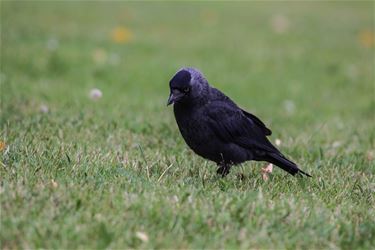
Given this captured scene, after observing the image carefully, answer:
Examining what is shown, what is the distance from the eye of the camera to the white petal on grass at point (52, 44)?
1115 centimetres

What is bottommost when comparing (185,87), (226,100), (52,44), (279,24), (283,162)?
(52,44)

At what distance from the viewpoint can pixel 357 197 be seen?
481 centimetres

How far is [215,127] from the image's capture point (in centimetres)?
513

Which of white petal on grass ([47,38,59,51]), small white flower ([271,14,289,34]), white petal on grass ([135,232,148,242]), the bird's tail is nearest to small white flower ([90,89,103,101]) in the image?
the bird's tail

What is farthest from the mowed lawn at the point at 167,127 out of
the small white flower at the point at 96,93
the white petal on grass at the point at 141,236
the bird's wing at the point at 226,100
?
the bird's wing at the point at 226,100

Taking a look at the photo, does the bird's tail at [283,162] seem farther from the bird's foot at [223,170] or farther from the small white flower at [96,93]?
the small white flower at [96,93]

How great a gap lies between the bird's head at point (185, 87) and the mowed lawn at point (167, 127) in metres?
0.58

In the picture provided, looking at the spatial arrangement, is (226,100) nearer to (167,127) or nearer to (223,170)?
(223,170)

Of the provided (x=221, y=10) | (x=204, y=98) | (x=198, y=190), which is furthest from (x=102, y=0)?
(x=198, y=190)

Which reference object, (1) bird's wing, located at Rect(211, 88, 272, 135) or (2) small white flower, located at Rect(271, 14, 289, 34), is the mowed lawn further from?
(1) bird's wing, located at Rect(211, 88, 272, 135)

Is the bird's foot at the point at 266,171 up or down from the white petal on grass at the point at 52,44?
up

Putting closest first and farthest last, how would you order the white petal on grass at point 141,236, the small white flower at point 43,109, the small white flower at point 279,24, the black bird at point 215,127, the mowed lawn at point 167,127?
the white petal on grass at point 141,236
the mowed lawn at point 167,127
the black bird at point 215,127
the small white flower at point 43,109
the small white flower at point 279,24

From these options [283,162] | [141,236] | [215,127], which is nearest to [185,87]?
[215,127]

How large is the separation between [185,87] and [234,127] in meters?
0.57
